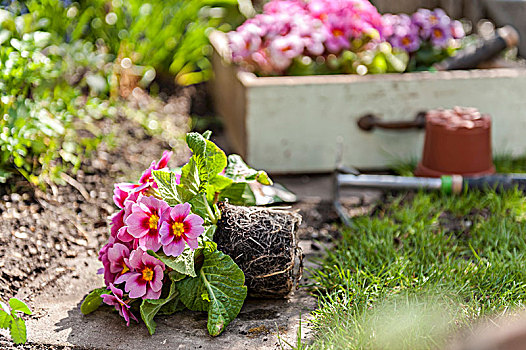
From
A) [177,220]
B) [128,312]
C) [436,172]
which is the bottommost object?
[436,172]

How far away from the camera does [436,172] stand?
8.28 ft

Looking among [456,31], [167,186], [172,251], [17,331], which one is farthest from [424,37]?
[17,331]

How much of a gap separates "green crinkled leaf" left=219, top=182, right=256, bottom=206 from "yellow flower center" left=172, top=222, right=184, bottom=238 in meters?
0.28

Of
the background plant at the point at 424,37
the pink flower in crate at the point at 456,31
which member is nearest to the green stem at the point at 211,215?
the background plant at the point at 424,37

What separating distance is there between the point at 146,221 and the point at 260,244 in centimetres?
31

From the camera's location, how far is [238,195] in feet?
6.01

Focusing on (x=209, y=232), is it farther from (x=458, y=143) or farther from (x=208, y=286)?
A: (x=458, y=143)

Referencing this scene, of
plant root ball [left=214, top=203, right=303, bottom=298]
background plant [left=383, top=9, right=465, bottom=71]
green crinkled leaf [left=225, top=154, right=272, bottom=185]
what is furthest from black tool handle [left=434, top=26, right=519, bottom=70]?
plant root ball [left=214, top=203, right=303, bottom=298]

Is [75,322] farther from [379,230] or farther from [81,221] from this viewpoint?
[379,230]

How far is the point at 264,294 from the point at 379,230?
1.76 feet

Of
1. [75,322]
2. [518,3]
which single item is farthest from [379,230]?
[518,3]

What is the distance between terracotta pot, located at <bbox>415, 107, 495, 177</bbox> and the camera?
246 cm

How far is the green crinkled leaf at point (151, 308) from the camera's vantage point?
62.7 inches

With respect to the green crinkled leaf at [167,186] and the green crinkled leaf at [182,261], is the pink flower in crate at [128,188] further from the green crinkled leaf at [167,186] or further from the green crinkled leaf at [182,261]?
the green crinkled leaf at [182,261]
